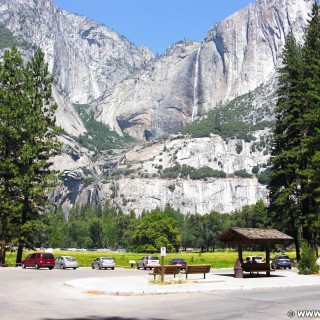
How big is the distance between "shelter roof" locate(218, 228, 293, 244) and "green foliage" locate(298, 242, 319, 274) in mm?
1565

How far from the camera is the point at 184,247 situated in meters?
161

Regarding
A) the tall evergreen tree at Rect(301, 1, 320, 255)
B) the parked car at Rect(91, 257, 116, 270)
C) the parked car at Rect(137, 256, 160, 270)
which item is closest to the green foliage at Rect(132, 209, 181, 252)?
the parked car at Rect(137, 256, 160, 270)

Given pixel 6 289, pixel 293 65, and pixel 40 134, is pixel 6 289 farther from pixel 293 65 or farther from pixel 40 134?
pixel 293 65

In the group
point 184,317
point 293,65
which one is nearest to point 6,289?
point 184,317

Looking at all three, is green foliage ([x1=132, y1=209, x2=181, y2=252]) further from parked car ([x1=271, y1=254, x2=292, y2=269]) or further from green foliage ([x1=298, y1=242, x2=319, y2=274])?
green foliage ([x1=298, y1=242, x2=319, y2=274])

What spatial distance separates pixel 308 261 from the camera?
122 ft

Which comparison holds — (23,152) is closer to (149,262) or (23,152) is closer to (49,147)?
(49,147)

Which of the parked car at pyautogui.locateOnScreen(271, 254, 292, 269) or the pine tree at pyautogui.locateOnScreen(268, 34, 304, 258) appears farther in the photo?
the parked car at pyautogui.locateOnScreen(271, 254, 292, 269)

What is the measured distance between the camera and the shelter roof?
35219 millimetres

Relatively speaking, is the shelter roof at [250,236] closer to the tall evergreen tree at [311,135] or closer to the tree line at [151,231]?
the tall evergreen tree at [311,135]

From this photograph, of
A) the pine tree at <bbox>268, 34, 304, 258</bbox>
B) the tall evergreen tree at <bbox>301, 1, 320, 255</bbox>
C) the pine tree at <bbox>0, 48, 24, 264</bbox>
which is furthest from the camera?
the pine tree at <bbox>0, 48, 24, 264</bbox>

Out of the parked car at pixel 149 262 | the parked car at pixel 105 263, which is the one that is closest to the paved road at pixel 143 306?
the parked car at pixel 105 263

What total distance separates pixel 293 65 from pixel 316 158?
16.0 m

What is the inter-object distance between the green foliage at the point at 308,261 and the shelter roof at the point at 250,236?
1565 millimetres
